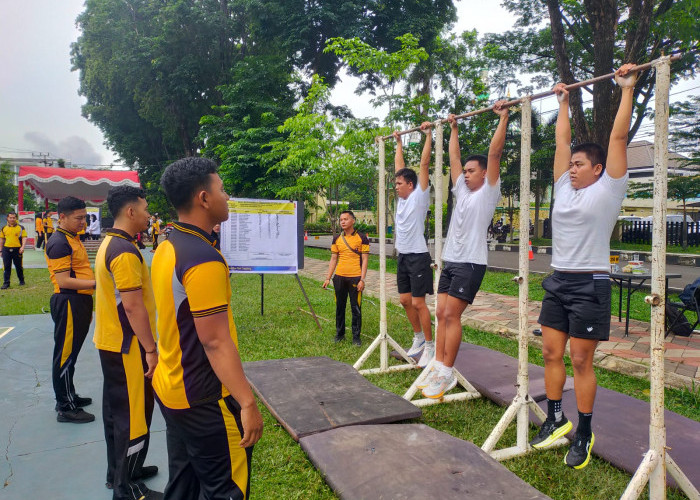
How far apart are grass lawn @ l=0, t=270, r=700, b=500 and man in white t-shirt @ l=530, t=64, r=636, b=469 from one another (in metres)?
0.25

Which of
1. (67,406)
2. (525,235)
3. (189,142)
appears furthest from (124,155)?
(525,235)

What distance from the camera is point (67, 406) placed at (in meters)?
3.77

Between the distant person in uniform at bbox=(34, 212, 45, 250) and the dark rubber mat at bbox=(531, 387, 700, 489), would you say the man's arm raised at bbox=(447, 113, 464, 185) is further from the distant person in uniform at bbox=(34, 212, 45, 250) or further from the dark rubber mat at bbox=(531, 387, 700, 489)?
the distant person in uniform at bbox=(34, 212, 45, 250)

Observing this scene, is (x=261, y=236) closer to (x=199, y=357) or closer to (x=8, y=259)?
(x=199, y=357)

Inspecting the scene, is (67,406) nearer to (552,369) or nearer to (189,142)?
(552,369)

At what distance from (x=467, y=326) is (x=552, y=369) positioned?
3.95 meters

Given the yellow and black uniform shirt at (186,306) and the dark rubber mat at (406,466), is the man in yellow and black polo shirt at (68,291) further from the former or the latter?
the yellow and black uniform shirt at (186,306)

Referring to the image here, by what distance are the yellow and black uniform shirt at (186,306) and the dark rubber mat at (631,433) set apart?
262cm

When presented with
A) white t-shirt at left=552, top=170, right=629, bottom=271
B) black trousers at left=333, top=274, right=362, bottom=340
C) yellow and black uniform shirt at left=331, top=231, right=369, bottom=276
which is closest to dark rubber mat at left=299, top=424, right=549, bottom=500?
white t-shirt at left=552, top=170, right=629, bottom=271

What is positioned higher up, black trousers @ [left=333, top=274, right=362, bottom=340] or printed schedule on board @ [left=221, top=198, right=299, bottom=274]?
printed schedule on board @ [left=221, top=198, right=299, bottom=274]

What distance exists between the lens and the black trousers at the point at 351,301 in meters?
6.13

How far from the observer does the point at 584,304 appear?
2.75 meters

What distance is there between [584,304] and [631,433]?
120 cm

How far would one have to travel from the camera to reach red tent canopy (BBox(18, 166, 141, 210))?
13548 mm
